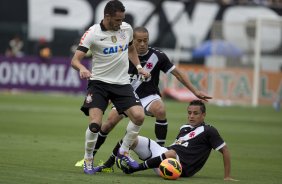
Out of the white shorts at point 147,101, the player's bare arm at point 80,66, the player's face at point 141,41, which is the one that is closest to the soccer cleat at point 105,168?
the player's bare arm at point 80,66

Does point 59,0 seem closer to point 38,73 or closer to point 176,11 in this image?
point 176,11

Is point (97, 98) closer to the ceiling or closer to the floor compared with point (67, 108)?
closer to the ceiling

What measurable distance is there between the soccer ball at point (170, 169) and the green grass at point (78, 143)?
0.39 ft

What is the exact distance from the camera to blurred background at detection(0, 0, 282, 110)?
36188 millimetres

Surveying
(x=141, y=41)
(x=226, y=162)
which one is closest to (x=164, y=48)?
(x=141, y=41)

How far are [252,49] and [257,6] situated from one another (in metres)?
11.0

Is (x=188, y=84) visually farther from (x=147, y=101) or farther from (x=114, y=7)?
(x=114, y=7)

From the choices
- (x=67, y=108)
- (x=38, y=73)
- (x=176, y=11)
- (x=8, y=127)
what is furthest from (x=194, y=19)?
(x=8, y=127)

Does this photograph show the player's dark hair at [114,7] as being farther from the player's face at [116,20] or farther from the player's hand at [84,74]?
the player's hand at [84,74]

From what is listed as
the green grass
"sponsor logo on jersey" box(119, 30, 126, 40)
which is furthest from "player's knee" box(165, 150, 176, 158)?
"sponsor logo on jersey" box(119, 30, 126, 40)

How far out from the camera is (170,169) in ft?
35.9

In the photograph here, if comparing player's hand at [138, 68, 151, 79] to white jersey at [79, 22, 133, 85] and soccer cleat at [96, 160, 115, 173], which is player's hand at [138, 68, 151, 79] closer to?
white jersey at [79, 22, 133, 85]

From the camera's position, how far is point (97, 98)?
37.6 ft

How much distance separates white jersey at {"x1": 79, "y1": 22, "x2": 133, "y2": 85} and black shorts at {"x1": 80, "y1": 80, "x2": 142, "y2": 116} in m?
0.08
